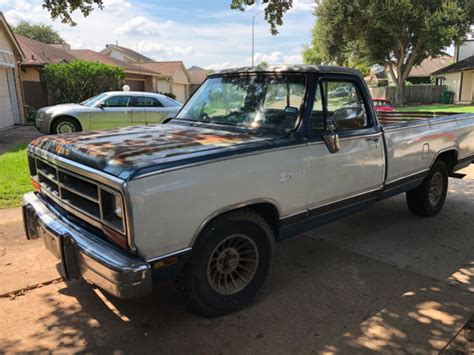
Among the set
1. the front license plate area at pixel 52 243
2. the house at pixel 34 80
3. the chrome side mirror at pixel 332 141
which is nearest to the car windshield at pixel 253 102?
the chrome side mirror at pixel 332 141

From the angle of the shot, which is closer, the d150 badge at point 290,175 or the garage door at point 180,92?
the d150 badge at point 290,175

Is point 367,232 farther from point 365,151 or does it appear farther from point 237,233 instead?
point 237,233

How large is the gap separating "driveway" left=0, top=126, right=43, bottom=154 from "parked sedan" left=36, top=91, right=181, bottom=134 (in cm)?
102

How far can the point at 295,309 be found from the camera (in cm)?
363

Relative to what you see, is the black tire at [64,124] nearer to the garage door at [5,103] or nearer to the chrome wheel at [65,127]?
the chrome wheel at [65,127]

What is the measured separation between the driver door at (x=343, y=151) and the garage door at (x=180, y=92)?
130ft

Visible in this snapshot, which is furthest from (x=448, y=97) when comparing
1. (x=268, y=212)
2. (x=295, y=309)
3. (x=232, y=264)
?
(x=232, y=264)

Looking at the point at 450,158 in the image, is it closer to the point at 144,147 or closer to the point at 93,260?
the point at 144,147

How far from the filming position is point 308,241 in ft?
17.2

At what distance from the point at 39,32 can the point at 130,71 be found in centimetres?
3962

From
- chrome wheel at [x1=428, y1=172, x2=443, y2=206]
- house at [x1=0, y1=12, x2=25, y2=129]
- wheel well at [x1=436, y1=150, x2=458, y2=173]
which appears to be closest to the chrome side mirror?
chrome wheel at [x1=428, y1=172, x2=443, y2=206]

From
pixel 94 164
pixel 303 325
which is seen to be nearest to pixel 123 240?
pixel 94 164

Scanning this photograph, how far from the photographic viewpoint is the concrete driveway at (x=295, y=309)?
124 inches

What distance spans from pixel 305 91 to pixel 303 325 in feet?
6.77
